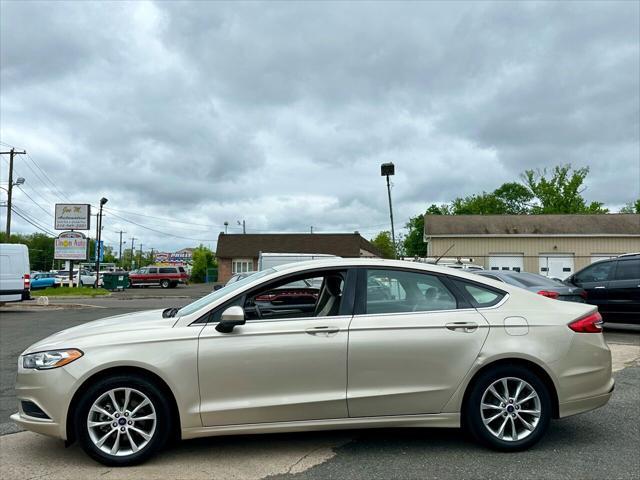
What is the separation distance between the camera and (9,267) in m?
18.4

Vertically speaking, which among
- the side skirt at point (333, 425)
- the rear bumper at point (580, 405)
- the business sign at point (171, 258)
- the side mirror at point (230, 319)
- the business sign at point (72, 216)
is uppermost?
the business sign at point (171, 258)

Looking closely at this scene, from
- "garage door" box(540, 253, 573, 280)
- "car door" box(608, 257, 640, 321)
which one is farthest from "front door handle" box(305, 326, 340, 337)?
"garage door" box(540, 253, 573, 280)

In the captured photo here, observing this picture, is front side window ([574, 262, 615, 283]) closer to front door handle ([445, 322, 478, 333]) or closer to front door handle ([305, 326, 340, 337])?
front door handle ([445, 322, 478, 333])

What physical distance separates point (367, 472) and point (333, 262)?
5.43ft

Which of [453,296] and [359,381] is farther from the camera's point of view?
[453,296]

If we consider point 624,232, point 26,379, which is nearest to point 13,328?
point 26,379

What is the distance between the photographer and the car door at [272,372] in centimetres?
387

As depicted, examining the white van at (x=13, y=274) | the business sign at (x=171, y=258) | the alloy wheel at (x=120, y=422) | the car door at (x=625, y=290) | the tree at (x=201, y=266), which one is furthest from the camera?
the business sign at (x=171, y=258)

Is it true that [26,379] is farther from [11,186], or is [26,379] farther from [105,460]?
[11,186]

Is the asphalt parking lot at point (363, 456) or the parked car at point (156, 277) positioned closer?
the asphalt parking lot at point (363, 456)

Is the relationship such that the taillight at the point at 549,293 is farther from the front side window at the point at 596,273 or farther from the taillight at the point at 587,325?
the taillight at the point at 587,325

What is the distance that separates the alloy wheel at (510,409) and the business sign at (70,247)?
3664 centimetres

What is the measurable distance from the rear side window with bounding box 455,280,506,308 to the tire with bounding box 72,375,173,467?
2551 millimetres

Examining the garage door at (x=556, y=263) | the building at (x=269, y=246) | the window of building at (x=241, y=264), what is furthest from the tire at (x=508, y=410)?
the window of building at (x=241, y=264)
